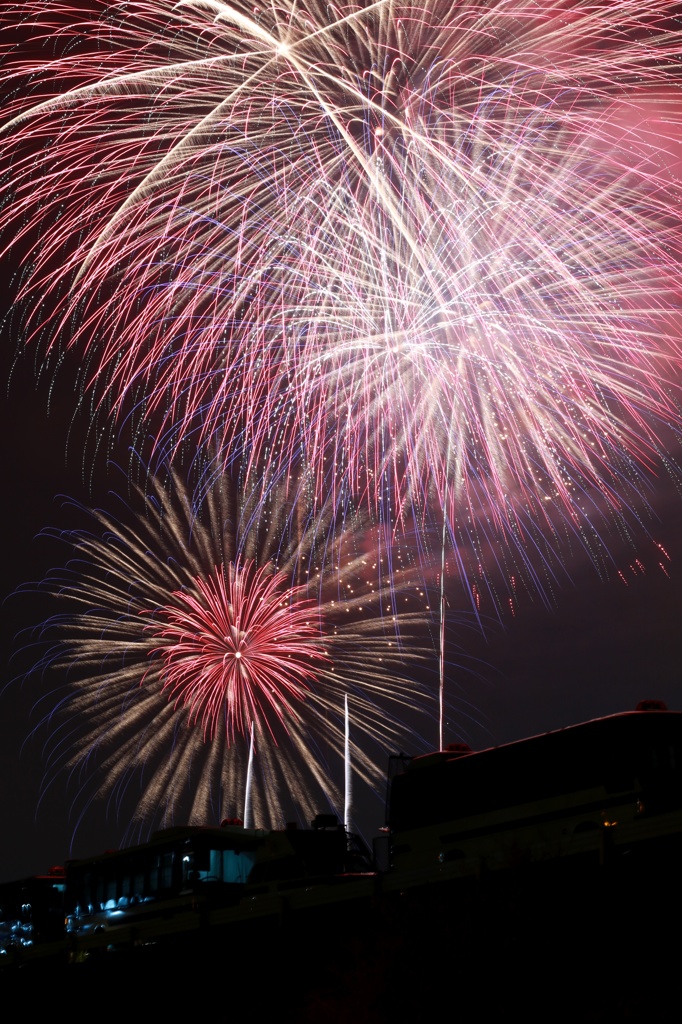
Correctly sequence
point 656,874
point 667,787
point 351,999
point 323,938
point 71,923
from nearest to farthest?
point 656,874 → point 351,999 → point 323,938 → point 667,787 → point 71,923

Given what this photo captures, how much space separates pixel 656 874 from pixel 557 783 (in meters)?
7.53

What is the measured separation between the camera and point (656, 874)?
15844mm

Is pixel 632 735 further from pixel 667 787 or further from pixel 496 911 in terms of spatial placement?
pixel 496 911

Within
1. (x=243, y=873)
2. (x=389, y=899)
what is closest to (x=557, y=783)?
(x=389, y=899)

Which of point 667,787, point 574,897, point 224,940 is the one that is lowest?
point 574,897

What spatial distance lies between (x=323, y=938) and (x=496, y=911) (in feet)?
14.6

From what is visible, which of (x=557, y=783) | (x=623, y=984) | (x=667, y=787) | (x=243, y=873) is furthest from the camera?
(x=243, y=873)

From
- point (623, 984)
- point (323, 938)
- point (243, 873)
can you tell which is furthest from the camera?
point (243, 873)

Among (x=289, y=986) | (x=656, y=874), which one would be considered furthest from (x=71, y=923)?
(x=656, y=874)

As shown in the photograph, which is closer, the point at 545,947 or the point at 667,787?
the point at 545,947

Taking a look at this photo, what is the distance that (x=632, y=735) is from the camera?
72.8 feet

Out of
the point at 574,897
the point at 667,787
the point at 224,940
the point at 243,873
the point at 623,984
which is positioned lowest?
the point at 623,984

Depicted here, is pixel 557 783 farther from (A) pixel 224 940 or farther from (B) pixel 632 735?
(A) pixel 224 940

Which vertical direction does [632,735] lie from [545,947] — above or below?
above
